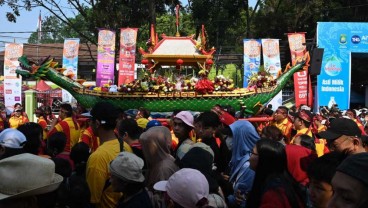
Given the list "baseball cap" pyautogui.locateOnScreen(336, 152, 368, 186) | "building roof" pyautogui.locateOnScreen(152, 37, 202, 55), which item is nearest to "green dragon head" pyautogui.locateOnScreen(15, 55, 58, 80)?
"building roof" pyautogui.locateOnScreen(152, 37, 202, 55)

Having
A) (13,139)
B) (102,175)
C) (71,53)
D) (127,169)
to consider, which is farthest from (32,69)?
(71,53)

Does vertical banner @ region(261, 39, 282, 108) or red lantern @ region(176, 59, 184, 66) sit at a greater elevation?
vertical banner @ region(261, 39, 282, 108)

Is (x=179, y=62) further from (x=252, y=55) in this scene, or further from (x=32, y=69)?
(x=252, y=55)

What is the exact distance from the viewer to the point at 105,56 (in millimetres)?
21406

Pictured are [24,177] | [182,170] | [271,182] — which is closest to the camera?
[24,177]

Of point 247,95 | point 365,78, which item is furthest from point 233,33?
point 247,95

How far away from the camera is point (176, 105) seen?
41.0 ft

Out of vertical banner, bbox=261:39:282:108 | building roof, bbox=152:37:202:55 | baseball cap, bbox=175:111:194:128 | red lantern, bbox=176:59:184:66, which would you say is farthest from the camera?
vertical banner, bbox=261:39:282:108

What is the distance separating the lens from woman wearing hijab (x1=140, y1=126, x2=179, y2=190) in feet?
13.5

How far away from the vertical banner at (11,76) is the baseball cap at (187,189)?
822 inches

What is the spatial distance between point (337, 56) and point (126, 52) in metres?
8.45

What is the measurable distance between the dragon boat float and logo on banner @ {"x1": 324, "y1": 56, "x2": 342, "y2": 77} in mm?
8509

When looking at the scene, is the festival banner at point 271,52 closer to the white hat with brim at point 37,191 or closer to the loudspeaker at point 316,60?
the loudspeaker at point 316,60

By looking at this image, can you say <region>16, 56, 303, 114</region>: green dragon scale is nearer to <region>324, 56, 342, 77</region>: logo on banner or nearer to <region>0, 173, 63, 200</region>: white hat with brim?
<region>324, 56, 342, 77</region>: logo on banner
